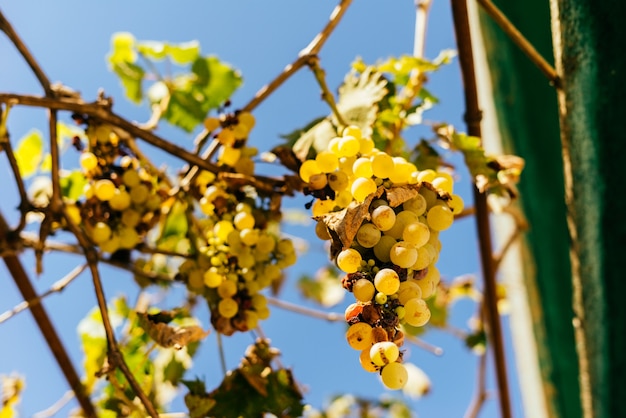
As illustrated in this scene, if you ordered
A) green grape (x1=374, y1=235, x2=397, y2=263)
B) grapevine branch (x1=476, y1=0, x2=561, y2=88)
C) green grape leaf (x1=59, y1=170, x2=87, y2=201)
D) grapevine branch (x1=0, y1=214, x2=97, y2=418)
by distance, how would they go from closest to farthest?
green grape (x1=374, y1=235, x2=397, y2=263), grapevine branch (x1=476, y1=0, x2=561, y2=88), grapevine branch (x1=0, y1=214, x2=97, y2=418), green grape leaf (x1=59, y1=170, x2=87, y2=201)

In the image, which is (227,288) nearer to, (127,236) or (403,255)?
(127,236)

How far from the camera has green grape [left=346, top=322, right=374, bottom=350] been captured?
637 mm

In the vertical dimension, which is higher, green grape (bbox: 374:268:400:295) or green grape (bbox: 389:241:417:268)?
green grape (bbox: 389:241:417:268)

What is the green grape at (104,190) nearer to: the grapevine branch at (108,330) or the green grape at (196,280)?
the grapevine branch at (108,330)

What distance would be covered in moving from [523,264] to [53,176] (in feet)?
4.90

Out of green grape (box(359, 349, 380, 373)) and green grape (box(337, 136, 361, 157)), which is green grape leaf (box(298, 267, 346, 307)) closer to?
green grape (box(337, 136, 361, 157))

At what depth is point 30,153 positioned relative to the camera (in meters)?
1.82

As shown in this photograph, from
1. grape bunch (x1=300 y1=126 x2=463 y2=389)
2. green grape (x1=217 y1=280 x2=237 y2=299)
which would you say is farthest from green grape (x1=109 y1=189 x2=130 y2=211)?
grape bunch (x1=300 y1=126 x2=463 y2=389)

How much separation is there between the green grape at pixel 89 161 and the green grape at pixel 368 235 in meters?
0.67

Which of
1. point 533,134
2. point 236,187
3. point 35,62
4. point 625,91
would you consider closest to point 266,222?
point 236,187

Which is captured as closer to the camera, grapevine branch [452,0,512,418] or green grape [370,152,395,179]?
green grape [370,152,395,179]

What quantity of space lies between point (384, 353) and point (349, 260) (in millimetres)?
112

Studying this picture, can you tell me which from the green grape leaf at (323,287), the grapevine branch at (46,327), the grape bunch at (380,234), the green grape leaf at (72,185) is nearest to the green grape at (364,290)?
the grape bunch at (380,234)

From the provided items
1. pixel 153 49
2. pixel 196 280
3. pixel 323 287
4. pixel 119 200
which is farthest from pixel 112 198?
pixel 323 287
